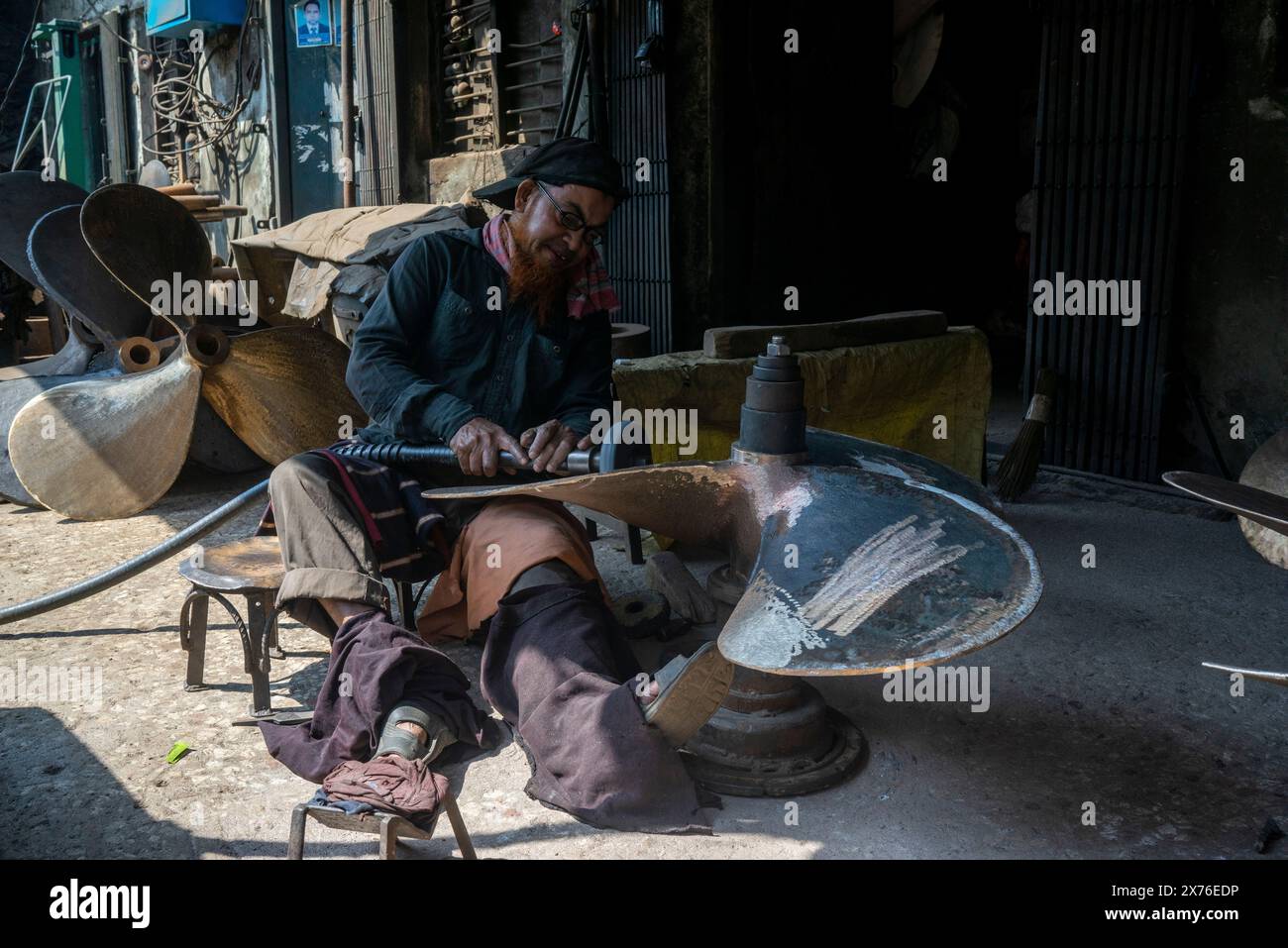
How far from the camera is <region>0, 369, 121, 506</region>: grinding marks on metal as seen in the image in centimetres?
525

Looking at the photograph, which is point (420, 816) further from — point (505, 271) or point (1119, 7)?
point (1119, 7)

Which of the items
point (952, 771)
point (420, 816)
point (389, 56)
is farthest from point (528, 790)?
point (389, 56)

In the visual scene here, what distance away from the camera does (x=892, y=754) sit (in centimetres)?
265

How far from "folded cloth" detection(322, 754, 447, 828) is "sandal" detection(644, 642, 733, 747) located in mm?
461

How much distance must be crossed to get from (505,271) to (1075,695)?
2.00 meters

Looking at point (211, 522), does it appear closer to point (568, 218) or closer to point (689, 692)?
point (568, 218)

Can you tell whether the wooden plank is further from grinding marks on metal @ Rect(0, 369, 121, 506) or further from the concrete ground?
grinding marks on metal @ Rect(0, 369, 121, 506)

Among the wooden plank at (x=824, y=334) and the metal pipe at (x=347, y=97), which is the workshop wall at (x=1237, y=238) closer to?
the wooden plank at (x=824, y=334)

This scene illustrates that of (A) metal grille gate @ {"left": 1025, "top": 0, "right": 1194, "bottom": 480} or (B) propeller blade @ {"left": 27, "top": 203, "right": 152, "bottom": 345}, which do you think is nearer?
(A) metal grille gate @ {"left": 1025, "top": 0, "right": 1194, "bottom": 480}

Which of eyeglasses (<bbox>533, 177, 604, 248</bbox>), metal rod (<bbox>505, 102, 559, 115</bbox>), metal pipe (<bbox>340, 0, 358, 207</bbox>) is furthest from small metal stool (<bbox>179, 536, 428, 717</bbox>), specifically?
metal pipe (<bbox>340, 0, 358, 207</bbox>)

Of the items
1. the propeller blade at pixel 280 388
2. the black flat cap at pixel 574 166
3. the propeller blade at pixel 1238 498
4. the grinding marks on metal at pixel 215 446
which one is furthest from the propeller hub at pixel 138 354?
the propeller blade at pixel 1238 498

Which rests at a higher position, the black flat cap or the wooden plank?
the black flat cap

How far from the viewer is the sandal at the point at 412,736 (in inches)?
92.0

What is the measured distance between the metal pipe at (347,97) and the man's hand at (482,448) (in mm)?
6602
